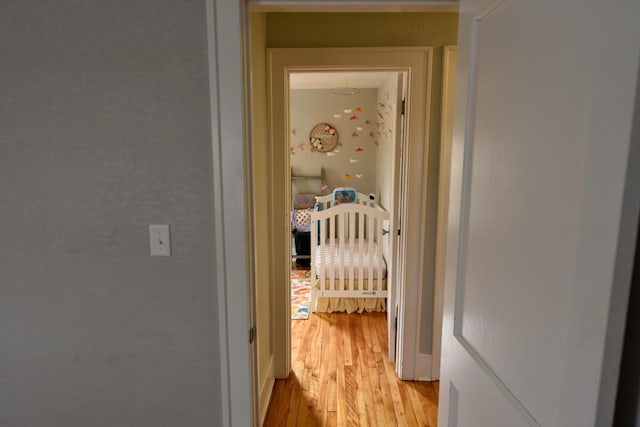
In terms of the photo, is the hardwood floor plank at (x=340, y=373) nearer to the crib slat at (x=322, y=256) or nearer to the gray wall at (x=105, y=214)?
the crib slat at (x=322, y=256)

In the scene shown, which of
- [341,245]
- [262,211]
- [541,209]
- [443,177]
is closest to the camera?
[541,209]

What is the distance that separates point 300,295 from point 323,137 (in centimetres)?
261

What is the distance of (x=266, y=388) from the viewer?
212cm

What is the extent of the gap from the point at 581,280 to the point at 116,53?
131 centimetres

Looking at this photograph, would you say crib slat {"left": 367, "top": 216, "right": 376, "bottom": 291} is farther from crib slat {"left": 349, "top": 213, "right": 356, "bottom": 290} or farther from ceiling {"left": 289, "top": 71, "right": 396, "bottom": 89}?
ceiling {"left": 289, "top": 71, "right": 396, "bottom": 89}

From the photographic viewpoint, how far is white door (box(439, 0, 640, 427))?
1.78 ft

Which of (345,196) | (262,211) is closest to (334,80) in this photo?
(345,196)

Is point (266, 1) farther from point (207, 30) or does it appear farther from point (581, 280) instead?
point (581, 280)

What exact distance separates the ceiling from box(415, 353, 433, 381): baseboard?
324 cm

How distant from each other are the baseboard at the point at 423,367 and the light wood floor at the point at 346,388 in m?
0.04

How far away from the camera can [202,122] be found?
1100 mm

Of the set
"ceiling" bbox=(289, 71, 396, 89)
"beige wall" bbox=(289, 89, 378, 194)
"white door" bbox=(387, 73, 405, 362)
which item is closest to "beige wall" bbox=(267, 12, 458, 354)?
"white door" bbox=(387, 73, 405, 362)

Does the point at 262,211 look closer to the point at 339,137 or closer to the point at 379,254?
the point at 379,254

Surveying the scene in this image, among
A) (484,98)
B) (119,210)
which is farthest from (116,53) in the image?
(484,98)
